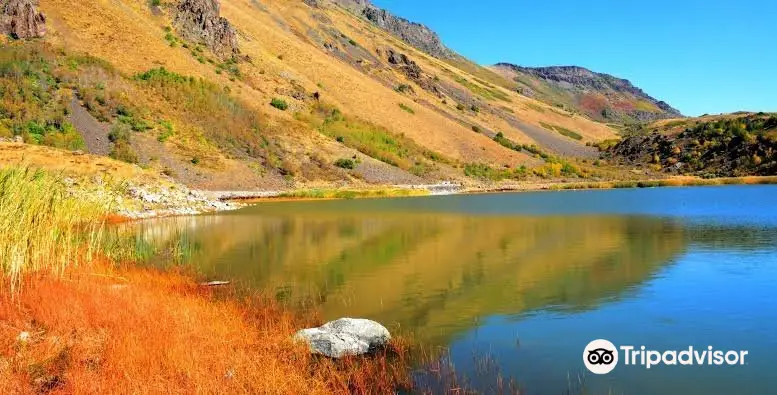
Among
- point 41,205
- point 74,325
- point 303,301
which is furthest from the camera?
point 303,301

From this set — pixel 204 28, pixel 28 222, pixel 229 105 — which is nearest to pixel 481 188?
pixel 229 105

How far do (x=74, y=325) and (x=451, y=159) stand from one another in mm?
91783

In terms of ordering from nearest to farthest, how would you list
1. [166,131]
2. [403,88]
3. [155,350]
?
[155,350], [166,131], [403,88]

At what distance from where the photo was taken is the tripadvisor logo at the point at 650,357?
9.36 meters

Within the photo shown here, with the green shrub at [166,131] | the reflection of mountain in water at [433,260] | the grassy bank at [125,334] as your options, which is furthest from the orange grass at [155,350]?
the green shrub at [166,131]

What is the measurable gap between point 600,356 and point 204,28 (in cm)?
9216

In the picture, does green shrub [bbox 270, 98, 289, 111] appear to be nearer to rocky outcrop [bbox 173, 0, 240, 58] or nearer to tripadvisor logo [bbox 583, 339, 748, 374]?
rocky outcrop [bbox 173, 0, 240, 58]

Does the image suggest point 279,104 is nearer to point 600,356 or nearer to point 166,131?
point 166,131

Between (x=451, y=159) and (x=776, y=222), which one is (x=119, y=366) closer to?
(x=776, y=222)

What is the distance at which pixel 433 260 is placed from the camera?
68.2 feet

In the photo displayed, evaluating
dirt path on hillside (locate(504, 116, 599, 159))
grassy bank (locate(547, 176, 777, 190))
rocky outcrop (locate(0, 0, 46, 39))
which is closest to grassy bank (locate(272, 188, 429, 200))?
grassy bank (locate(547, 176, 777, 190))

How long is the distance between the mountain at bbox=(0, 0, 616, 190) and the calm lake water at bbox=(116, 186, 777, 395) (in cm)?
2980

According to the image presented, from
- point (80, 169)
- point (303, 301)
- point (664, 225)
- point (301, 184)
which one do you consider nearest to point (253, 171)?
point (301, 184)

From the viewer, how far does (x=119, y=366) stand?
7898mm
